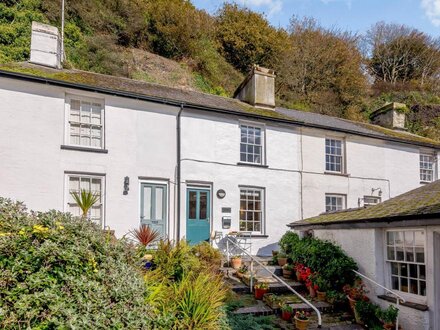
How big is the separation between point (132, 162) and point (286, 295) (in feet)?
21.0

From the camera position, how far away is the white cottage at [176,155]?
33.9 feet

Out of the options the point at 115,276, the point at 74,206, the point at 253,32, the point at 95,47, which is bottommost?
the point at 115,276

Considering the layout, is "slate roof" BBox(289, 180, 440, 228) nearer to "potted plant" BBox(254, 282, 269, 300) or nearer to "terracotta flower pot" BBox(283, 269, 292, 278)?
"terracotta flower pot" BBox(283, 269, 292, 278)

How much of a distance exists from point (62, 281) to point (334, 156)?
1332 centimetres

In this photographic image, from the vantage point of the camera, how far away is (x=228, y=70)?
27.1 metres

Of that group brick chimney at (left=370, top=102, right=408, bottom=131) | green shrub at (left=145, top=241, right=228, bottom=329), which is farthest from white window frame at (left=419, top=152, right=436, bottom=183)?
green shrub at (left=145, top=241, right=228, bottom=329)

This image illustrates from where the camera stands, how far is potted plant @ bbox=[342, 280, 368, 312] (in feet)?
25.3

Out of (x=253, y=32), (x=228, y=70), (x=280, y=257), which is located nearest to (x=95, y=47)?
(x=228, y=70)

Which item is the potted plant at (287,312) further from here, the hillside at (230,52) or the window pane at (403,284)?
the hillside at (230,52)

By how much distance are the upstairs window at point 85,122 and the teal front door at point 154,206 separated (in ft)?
7.05

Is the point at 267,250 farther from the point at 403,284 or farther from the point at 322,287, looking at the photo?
the point at 403,284

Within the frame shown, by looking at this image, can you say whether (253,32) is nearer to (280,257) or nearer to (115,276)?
(280,257)

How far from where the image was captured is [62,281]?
3965 millimetres

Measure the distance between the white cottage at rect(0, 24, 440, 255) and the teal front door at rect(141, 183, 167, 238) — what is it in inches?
1.4
